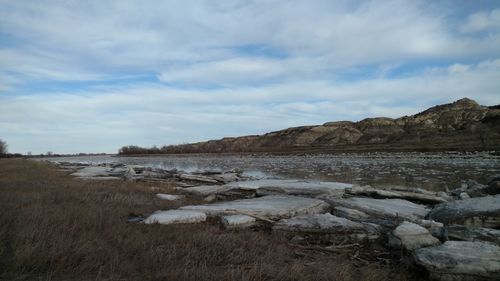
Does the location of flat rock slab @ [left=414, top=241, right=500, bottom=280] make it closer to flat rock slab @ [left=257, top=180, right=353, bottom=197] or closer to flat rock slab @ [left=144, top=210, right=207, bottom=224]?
flat rock slab @ [left=144, top=210, right=207, bottom=224]

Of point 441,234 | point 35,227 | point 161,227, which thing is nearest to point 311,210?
point 441,234

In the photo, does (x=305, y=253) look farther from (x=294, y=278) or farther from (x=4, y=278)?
(x=4, y=278)

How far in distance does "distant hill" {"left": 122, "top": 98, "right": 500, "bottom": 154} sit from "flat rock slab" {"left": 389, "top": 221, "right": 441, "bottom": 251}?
6812 centimetres

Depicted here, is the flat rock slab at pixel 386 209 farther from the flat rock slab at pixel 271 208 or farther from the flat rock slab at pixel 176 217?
the flat rock slab at pixel 176 217

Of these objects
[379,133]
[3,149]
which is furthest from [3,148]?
[379,133]

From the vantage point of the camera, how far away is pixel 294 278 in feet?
13.4

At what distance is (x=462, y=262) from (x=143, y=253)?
12.4 feet

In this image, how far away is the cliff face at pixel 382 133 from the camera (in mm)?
83688

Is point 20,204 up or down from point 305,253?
up

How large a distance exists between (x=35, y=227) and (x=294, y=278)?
327cm

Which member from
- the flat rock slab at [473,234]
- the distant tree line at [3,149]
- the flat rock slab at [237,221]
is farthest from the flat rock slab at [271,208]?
the distant tree line at [3,149]

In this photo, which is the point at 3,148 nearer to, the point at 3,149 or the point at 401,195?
the point at 3,149

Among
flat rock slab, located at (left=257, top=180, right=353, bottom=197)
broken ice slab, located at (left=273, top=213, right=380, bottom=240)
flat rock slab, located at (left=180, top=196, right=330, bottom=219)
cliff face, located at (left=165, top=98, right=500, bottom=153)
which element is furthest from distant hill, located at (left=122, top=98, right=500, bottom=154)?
broken ice slab, located at (left=273, top=213, right=380, bottom=240)

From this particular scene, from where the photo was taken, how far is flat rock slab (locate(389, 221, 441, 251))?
5.59m
